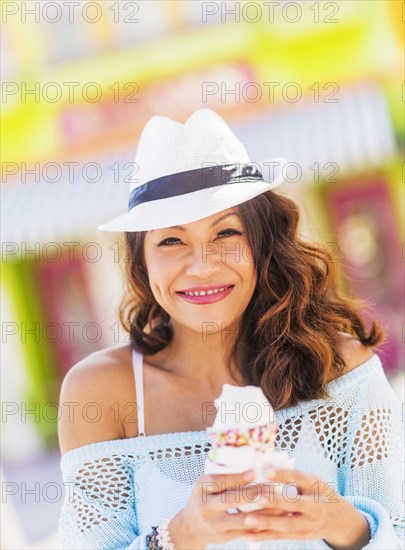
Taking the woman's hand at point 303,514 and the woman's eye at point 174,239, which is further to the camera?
the woman's eye at point 174,239

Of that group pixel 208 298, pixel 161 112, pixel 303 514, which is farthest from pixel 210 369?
pixel 161 112

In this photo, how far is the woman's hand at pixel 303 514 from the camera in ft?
7.21

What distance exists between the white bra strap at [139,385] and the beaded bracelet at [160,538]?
352mm

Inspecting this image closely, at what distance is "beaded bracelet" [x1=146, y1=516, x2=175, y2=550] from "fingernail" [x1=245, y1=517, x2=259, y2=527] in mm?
268

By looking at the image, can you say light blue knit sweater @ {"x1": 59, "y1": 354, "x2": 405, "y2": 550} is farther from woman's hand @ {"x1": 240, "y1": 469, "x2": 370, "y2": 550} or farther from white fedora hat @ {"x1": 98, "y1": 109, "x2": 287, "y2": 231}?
white fedora hat @ {"x1": 98, "y1": 109, "x2": 287, "y2": 231}

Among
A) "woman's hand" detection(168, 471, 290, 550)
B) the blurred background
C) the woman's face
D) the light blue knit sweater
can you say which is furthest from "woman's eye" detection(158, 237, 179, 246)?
the blurred background

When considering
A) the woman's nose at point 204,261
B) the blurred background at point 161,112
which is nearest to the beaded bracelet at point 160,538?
the woman's nose at point 204,261

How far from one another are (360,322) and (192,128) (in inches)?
34.9

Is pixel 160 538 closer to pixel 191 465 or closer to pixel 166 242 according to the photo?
pixel 191 465

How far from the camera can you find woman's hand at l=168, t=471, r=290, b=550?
7.15 feet

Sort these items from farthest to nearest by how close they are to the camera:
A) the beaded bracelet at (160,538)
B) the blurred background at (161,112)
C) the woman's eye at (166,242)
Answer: the blurred background at (161,112), the woman's eye at (166,242), the beaded bracelet at (160,538)

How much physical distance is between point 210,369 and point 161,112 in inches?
334

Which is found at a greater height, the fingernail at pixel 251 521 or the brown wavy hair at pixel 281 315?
the brown wavy hair at pixel 281 315

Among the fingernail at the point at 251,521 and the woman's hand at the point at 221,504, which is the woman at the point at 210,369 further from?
the fingernail at the point at 251,521
